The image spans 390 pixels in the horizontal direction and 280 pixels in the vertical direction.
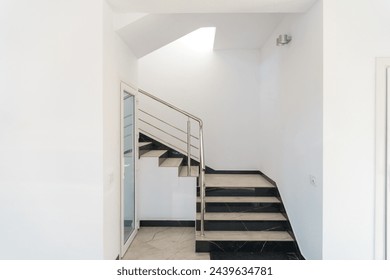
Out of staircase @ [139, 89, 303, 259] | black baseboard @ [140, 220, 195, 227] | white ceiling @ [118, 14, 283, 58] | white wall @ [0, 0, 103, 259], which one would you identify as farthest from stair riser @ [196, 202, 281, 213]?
white ceiling @ [118, 14, 283, 58]

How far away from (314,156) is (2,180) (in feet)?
9.85

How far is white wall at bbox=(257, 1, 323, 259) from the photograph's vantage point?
8.48ft

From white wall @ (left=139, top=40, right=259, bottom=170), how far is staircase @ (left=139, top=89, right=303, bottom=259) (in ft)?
2.32

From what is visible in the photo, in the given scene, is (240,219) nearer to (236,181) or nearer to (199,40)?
(236,181)

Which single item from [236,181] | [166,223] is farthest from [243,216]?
[166,223]

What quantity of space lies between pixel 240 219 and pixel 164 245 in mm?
1069

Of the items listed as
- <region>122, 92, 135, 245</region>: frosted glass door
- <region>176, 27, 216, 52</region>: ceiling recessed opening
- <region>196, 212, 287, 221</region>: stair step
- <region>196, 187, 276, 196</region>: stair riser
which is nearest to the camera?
<region>122, 92, 135, 245</region>: frosted glass door

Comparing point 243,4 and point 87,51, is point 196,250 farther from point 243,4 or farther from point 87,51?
point 243,4

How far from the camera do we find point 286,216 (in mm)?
3555

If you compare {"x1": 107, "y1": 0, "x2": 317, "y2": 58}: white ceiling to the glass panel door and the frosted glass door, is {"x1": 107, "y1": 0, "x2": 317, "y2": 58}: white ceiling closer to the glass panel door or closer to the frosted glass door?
the glass panel door

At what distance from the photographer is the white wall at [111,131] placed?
253 centimetres

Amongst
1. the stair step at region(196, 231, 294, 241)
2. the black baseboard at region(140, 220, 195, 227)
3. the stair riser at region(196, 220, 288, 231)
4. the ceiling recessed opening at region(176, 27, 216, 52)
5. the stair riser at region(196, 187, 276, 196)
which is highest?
the ceiling recessed opening at region(176, 27, 216, 52)
